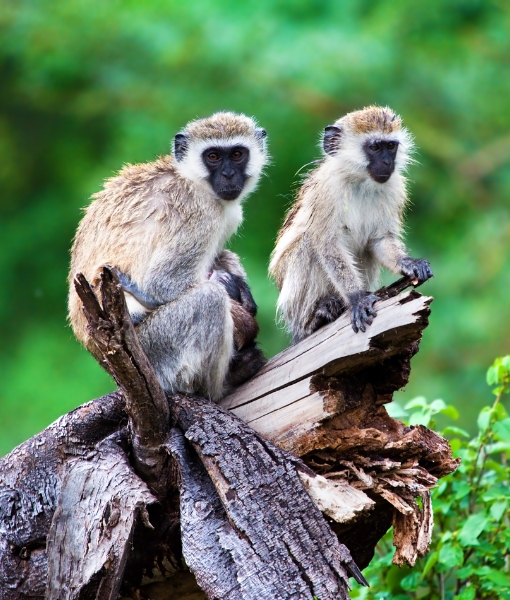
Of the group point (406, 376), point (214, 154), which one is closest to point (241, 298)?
point (214, 154)

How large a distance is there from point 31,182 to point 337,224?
7.90 m

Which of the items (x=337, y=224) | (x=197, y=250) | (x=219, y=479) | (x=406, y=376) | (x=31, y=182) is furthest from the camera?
(x=31, y=182)

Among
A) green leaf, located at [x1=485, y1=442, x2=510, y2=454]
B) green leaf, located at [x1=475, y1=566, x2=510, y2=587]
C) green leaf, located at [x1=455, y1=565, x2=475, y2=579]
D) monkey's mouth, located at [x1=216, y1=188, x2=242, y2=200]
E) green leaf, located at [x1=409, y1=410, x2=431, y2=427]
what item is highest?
monkey's mouth, located at [x1=216, y1=188, x2=242, y2=200]

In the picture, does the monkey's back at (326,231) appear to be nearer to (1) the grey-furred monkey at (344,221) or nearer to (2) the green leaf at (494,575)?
(1) the grey-furred monkey at (344,221)

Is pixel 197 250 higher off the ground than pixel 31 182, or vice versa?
pixel 31 182

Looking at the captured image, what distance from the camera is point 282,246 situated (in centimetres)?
553

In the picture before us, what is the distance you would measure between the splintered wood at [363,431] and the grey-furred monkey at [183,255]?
44 centimetres

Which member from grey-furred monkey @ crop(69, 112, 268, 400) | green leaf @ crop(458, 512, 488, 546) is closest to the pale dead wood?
grey-furred monkey @ crop(69, 112, 268, 400)

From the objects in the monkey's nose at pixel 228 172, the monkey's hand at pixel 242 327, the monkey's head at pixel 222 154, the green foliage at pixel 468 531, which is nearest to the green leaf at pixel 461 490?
the green foliage at pixel 468 531

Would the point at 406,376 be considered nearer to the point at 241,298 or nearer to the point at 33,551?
the point at 241,298

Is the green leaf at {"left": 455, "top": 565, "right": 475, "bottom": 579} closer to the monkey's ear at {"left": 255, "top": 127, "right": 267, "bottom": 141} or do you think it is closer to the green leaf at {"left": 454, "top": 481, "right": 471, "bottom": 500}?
the green leaf at {"left": 454, "top": 481, "right": 471, "bottom": 500}

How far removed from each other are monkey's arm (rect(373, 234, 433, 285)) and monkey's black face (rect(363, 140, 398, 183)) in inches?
14.1

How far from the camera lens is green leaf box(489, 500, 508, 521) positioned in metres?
4.38

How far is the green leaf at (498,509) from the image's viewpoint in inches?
173
